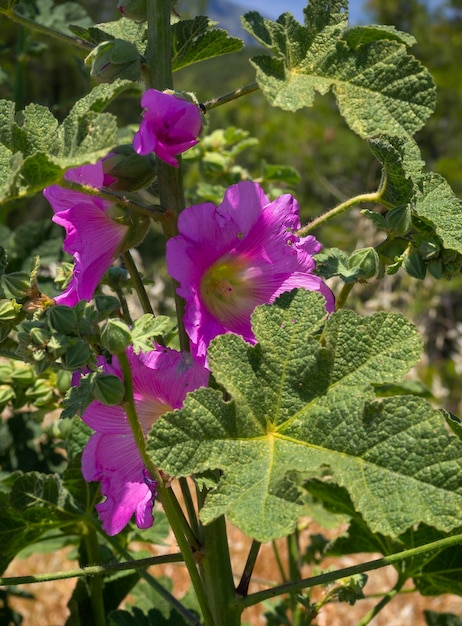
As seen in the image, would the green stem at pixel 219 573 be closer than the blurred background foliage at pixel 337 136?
Yes

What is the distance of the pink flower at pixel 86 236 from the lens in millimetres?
812

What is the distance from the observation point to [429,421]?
0.68 m

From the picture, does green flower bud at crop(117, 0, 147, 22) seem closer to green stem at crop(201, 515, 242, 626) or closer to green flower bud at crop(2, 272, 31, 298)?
green flower bud at crop(2, 272, 31, 298)

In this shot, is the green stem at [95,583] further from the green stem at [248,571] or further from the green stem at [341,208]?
the green stem at [341,208]

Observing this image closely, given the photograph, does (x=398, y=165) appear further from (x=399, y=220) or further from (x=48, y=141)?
(x=48, y=141)

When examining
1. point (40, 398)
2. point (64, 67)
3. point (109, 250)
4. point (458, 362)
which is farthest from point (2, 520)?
point (64, 67)

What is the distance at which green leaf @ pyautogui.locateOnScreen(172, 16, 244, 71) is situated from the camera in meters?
0.87

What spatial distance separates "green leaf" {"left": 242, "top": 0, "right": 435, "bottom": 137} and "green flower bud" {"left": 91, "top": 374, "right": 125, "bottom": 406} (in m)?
0.34

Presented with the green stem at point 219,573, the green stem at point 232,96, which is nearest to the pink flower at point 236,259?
the green stem at point 232,96

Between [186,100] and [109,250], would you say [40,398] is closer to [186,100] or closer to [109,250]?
[109,250]

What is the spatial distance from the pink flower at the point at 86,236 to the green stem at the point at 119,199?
0.04 m

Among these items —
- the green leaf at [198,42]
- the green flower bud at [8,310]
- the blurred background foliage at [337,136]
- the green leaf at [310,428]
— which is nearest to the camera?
the green leaf at [310,428]

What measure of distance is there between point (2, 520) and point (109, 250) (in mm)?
445

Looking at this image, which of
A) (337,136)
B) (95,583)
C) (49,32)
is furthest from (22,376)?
(337,136)
